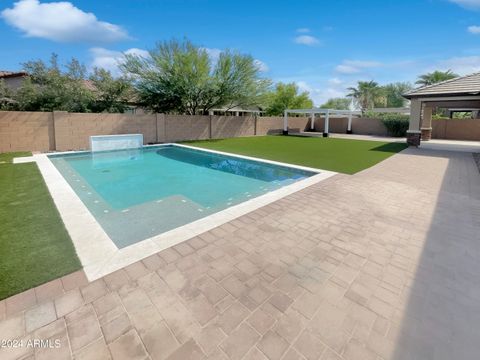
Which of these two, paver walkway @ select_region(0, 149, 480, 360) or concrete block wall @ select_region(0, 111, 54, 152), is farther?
concrete block wall @ select_region(0, 111, 54, 152)

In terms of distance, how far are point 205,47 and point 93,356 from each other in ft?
60.7

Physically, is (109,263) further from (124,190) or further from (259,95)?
(259,95)

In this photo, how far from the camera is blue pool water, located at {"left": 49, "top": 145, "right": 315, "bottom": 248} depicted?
5.07 meters

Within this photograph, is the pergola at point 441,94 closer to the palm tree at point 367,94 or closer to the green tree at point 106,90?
the green tree at point 106,90

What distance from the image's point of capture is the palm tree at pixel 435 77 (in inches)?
1228

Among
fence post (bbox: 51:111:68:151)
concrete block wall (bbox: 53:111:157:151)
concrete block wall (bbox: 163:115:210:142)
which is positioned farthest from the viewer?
concrete block wall (bbox: 163:115:210:142)

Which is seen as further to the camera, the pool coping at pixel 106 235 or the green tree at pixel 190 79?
the green tree at pixel 190 79

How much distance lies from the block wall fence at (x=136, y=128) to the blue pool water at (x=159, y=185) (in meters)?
1.65

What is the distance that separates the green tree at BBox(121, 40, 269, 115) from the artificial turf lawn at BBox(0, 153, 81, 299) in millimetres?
12867

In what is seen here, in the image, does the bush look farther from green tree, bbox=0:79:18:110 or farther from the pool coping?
green tree, bbox=0:79:18:110

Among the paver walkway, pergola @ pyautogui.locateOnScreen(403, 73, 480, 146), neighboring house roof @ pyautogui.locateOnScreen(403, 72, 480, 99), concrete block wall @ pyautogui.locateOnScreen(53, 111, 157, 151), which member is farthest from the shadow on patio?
concrete block wall @ pyautogui.locateOnScreen(53, 111, 157, 151)

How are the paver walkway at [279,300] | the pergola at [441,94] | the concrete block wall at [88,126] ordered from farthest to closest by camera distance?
the concrete block wall at [88,126] → the pergola at [441,94] → the paver walkway at [279,300]

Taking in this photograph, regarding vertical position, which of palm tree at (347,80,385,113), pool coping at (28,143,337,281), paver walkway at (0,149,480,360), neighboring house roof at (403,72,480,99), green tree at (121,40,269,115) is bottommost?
paver walkway at (0,149,480,360)

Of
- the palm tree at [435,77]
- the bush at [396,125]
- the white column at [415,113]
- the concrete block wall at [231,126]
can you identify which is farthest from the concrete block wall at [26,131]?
the palm tree at [435,77]
